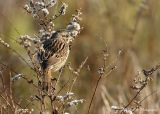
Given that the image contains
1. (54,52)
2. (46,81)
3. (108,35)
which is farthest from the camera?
(108,35)

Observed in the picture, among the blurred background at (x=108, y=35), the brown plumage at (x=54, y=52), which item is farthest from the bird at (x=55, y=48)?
the blurred background at (x=108, y=35)

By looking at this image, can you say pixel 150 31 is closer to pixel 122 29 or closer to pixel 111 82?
pixel 122 29

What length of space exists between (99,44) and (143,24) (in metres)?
0.65

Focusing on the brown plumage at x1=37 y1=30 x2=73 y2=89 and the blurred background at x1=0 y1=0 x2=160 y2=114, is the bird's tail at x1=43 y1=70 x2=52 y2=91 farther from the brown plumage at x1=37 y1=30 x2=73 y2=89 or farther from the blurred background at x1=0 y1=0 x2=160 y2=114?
the blurred background at x1=0 y1=0 x2=160 y2=114

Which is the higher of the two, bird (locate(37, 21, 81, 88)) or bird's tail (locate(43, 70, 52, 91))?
bird (locate(37, 21, 81, 88))

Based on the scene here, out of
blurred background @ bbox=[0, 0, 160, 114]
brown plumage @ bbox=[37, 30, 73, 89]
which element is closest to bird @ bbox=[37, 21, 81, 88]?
brown plumage @ bbox=[37, 30, 73, 89]

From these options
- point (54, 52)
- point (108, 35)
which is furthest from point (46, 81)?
point (108, 35)

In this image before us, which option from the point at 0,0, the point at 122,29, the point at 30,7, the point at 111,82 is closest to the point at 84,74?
the point at 111,82

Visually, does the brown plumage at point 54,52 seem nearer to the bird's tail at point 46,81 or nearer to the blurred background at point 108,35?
the bird's tail at point 46,81

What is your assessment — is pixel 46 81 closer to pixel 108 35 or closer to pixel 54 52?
pixel 54 52

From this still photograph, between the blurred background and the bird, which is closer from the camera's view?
the bird

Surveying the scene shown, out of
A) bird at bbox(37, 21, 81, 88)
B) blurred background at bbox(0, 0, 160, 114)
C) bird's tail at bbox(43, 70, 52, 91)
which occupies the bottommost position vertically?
bird's tail at bbox(43, 70, 52, 91)

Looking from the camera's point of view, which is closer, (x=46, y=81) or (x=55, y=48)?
(x=46, y=81)

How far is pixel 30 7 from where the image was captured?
311cm
